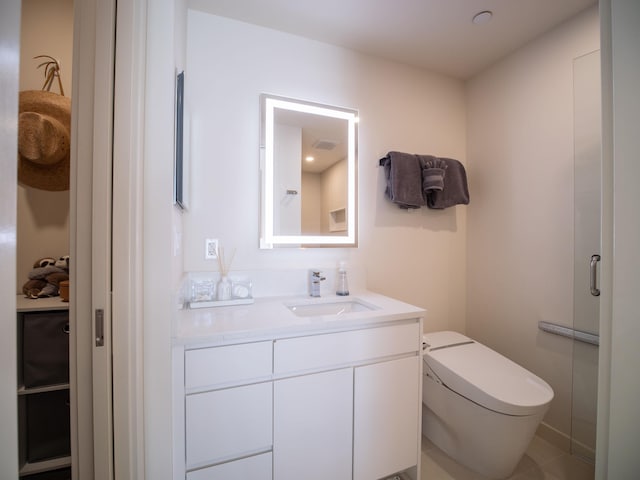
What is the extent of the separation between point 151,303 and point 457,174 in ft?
6.42

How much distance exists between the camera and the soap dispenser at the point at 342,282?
4.98 feet

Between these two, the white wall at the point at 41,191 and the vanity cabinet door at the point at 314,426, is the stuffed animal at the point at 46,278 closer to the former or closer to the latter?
the white wall at the point at 41,191

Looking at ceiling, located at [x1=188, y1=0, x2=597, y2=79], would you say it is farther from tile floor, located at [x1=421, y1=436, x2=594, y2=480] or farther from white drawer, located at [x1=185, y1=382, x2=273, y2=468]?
tile floor, located at [x1=421, y1=436, x2=594, y2=480]

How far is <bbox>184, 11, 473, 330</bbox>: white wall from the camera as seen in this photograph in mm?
1359

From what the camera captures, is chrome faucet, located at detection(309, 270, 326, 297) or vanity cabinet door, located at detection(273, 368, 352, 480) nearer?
vanity cabinet door, located at detection(273, 368, 352, 480)

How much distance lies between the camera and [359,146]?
169 centimetres

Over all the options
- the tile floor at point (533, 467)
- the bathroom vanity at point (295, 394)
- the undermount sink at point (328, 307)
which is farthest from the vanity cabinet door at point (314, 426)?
the tile floor at point (533, 467)

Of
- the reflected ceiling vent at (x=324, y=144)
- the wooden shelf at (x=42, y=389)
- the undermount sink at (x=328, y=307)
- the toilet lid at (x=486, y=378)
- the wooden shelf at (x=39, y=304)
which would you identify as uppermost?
the reflected ceiling vent at (x=324, y=144)

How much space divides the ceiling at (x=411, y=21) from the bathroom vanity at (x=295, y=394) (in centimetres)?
156

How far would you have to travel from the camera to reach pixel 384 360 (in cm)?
114

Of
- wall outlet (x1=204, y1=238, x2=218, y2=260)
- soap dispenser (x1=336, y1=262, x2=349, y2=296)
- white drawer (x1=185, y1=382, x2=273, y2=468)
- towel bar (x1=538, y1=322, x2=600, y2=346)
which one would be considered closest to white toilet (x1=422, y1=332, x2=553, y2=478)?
towel bar (x1=538, y1=322, x2=600, y2=346)

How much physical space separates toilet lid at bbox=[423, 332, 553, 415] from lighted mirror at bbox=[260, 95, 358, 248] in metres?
0.83

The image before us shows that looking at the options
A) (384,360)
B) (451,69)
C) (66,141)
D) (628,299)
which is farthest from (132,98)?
(451,69)

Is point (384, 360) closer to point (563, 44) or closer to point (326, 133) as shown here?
point (326, 133)
